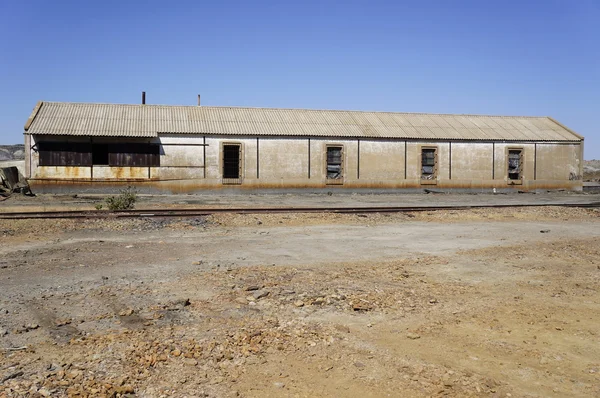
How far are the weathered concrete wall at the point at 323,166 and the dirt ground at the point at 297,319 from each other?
579 inches

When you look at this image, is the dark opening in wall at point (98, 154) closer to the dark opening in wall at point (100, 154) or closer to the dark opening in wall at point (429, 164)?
the dark opening in wall at point (100, 154)

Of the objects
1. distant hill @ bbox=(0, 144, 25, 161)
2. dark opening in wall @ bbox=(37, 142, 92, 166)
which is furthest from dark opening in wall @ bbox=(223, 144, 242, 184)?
distant hill @ bbox=(0, 144, 25, 161)

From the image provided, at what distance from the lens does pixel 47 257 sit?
8148 mm

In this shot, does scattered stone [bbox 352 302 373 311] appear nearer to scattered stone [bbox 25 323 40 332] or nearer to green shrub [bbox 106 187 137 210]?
scattered stone [bbox 25 323 40 332]

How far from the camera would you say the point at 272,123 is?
26.9 metres

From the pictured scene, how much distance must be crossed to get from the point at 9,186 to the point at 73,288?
19.4 metres

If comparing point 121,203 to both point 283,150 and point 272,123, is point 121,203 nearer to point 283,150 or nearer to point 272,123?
point 283,150

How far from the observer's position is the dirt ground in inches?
141

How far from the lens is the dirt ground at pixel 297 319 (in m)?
3.58

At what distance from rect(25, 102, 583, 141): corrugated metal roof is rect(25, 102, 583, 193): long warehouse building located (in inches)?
2.5

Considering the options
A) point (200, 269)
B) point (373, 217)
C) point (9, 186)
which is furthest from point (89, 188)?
point (200, 269)

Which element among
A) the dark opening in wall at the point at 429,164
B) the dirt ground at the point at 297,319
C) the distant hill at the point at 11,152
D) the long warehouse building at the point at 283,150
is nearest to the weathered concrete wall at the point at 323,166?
the long warehouse building at the point at 283,150

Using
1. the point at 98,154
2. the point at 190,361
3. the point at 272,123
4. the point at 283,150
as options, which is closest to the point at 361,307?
the point at 190,361

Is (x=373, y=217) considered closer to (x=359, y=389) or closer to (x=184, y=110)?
(x=359, y=389)
